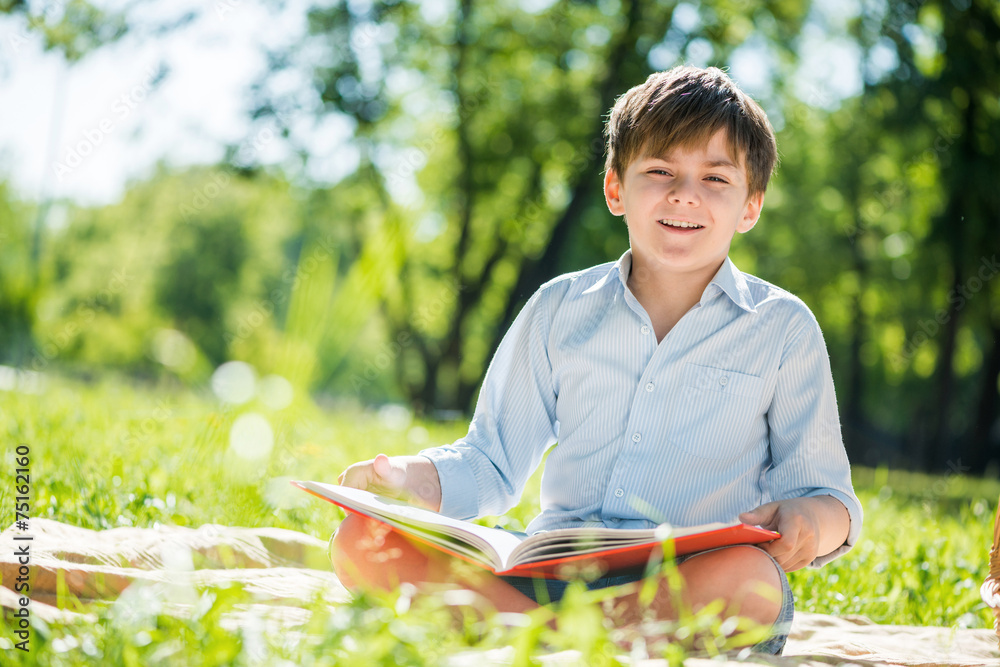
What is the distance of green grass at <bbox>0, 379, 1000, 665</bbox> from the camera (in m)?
1.29

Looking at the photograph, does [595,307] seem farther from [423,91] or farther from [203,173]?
[203,173]

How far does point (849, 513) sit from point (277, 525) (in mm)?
2033

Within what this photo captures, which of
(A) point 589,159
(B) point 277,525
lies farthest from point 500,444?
(A) point 589,159

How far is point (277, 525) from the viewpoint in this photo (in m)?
3.21

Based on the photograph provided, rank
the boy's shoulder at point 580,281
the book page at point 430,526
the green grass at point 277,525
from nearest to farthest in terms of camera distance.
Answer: the green grass at point 277,525 → the book page at point 430,526 → the boy's shoulder at point 580,281

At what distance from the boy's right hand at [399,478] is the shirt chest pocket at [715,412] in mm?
601

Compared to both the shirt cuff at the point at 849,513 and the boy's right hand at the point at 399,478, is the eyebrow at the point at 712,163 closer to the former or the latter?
the shirt cuff at the point at 849,513

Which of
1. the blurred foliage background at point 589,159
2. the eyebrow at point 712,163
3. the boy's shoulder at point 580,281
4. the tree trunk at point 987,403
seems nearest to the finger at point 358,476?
the boy's shoulder at point 580,281

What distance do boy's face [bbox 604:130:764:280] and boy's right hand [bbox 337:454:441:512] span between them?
797 mm

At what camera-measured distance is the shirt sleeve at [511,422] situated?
225 centimetres

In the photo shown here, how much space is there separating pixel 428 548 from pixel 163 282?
28.6 m

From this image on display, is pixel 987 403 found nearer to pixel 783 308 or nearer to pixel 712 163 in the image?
pixel 783 308

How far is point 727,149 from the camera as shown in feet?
7.31

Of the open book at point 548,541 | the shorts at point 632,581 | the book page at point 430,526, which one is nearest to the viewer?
the open book at point 548,541
